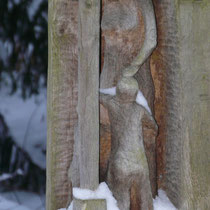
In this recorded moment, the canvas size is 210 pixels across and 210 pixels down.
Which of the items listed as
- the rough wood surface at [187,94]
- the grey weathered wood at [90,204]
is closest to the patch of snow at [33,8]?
the rough wood surface at [187,94]

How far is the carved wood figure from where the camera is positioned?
124 cm

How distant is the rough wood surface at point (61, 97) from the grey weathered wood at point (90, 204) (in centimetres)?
18

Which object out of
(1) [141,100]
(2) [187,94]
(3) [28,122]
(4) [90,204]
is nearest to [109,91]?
(1) [141,100]

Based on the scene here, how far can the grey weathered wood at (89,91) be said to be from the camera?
1.16 m

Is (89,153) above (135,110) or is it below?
below

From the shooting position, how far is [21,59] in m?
2.17

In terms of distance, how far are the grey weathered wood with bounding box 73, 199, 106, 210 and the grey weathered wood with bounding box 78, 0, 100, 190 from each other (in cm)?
4

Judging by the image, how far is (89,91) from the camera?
1.19 m

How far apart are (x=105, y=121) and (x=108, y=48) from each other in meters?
0.21

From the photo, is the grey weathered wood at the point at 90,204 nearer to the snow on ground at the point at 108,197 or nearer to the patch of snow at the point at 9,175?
the snow on ground at the point at 108,197

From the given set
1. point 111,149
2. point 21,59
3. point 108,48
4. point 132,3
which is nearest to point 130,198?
point 111,149

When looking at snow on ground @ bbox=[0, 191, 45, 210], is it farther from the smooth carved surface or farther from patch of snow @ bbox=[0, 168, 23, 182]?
the smooth carved surface

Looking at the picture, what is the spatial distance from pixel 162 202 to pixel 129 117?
0.90 ft

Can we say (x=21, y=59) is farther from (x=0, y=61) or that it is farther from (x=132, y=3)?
(x=132, y=3)
